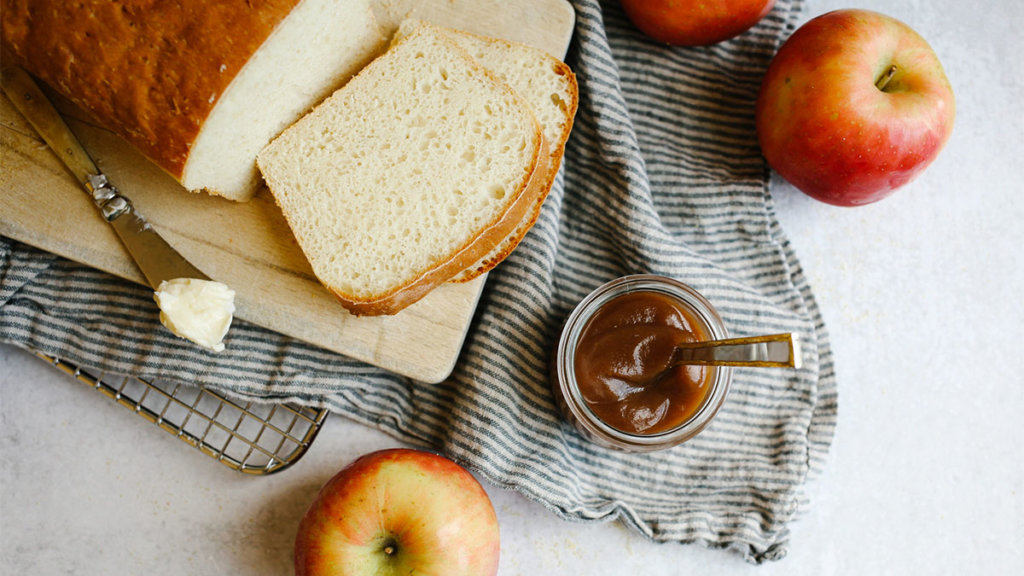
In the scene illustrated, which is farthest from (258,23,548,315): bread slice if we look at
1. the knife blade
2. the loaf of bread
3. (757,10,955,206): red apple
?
(757,10,955,206): red apple

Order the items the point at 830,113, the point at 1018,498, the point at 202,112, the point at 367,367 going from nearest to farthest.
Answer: the point at 202,112, the point at 830,113, the point at 367,367, the point at 1018,498

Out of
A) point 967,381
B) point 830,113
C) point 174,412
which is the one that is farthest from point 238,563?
point 967,381

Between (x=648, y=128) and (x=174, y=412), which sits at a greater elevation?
(x=648, y=128)

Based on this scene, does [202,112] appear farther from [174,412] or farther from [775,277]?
[775,277]

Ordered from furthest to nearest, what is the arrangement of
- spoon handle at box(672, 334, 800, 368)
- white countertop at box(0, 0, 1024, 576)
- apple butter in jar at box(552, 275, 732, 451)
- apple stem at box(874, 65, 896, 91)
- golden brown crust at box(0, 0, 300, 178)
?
1. white countertop at box(0, 0, 1024, 576)
2. apple stem at box(874, 65, 896, 91)
3. apple butter in jar at box(552, 275, 732, 451)
4. golden brown crust at box(0, 0, 300, 178)
5. spoon handle at box(672, 334, 800, 368)

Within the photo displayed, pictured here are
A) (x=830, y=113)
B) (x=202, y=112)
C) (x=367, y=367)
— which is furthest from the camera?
(x=367, y=367)

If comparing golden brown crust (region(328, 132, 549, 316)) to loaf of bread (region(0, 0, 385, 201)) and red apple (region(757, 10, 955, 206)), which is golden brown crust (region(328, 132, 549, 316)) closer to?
loaf of bread (region(0, 0, 385, 201))

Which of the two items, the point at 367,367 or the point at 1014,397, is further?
the point at 1014,397

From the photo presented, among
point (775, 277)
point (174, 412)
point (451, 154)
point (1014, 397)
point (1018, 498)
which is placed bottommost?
point (1018, 498)
